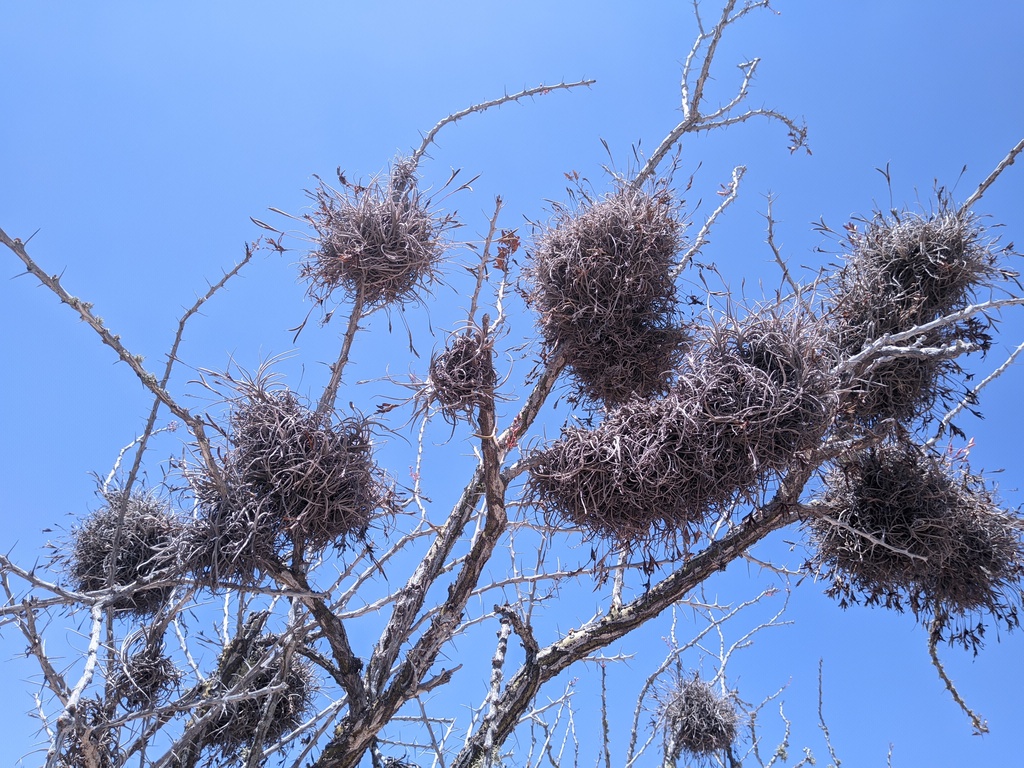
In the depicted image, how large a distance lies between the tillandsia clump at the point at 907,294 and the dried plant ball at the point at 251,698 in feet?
9.48

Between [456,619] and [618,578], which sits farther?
[618,578]

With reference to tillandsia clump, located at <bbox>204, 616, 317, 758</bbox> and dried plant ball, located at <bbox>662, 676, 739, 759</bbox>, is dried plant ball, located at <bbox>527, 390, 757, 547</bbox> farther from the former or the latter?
dried plant ball, located at <bbox>662, 676, 739, 759</bbox>

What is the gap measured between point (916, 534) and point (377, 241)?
2.63m

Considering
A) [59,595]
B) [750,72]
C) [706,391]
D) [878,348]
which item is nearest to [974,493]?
[878,348]

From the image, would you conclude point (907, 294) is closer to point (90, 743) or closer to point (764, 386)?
point (764, 386)

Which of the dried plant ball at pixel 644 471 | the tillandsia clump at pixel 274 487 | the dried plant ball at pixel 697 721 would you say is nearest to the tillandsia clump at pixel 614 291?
the dried plant ball at pixel 644 471

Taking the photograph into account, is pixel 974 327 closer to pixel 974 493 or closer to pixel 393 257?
pixel 974 493

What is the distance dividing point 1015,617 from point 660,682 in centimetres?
233

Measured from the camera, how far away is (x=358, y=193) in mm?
3359

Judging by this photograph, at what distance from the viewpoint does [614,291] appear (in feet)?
10.9

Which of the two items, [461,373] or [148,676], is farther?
[148,676]

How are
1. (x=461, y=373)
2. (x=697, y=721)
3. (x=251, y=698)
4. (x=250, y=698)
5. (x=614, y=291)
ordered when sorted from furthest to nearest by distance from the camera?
(x=697, y=721), (x=251, y=698), (x=250, y=698), (x=614, y=291), (x=461, y=373)

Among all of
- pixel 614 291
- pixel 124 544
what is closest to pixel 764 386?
pixel 614 291

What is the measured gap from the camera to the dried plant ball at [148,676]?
387 cm
